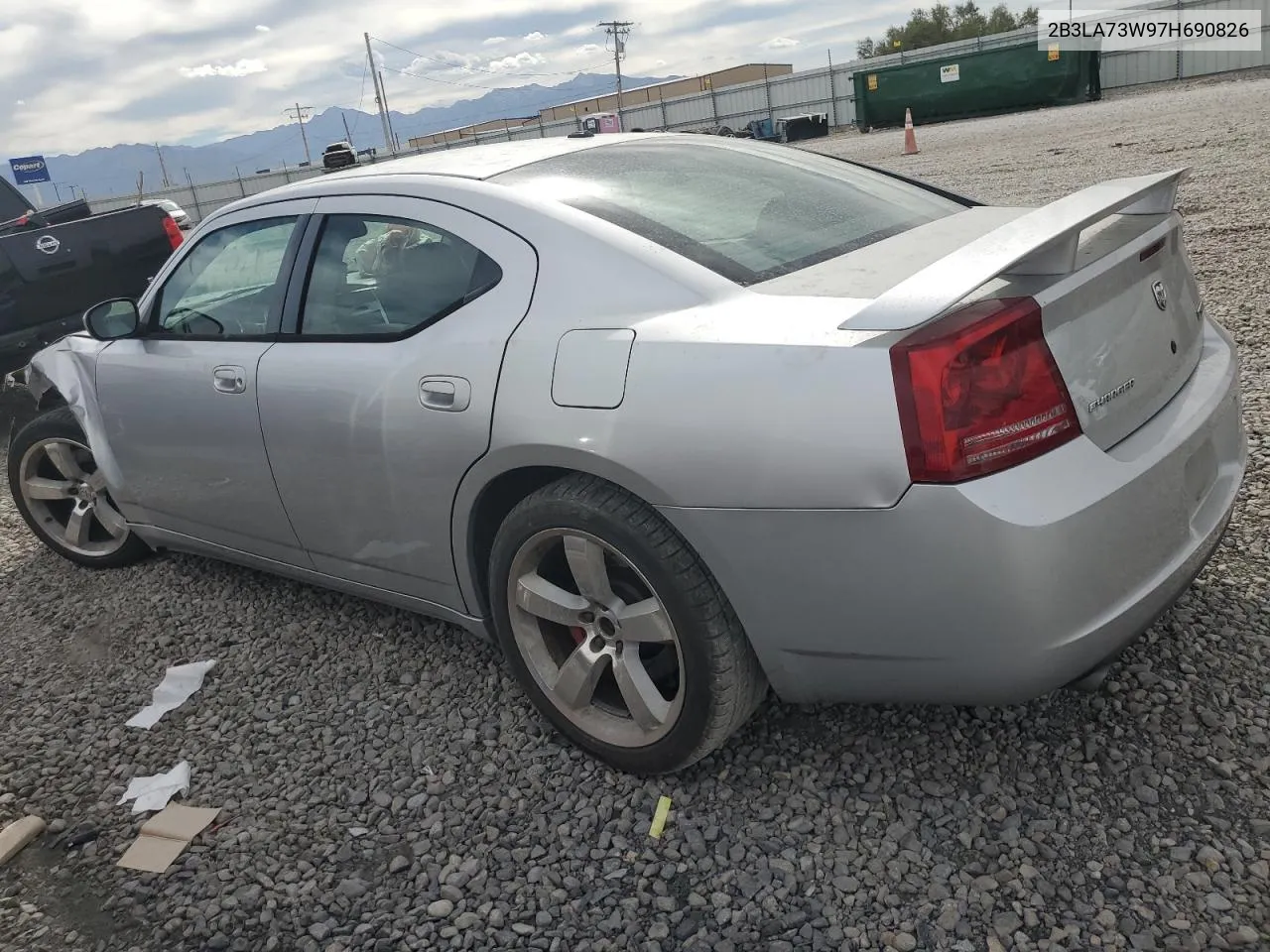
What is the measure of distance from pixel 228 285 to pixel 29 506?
187 centimetres

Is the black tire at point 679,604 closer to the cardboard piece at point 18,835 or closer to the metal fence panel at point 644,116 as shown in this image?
the cardboard piece at point 18,835

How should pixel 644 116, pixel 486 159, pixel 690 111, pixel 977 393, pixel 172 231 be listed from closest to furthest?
pixel 977 393 < pixel 486 159 < pixel 172 231 < pixel 690 111 < pixel 644 116

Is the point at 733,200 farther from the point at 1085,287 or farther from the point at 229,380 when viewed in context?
the point at 229,380

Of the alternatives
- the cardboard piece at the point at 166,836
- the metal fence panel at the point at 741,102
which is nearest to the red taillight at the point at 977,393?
the cardboard piece at the point at 166,836

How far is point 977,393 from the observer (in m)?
1.87

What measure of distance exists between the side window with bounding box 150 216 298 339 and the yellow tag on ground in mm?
1933

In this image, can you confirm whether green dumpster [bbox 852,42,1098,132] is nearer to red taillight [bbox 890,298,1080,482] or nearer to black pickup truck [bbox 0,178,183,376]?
black pickup truck [bbox 0,178,183,376]

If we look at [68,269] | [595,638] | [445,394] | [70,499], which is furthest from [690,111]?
[595,638]

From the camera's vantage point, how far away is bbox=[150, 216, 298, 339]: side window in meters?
3.22

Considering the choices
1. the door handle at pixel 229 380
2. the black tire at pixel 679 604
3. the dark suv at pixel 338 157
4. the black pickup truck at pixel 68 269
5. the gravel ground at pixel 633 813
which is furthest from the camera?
the black pickup truck at pixel 68 269

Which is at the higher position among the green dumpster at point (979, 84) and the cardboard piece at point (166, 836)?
the green dumpster at point (979, 84)

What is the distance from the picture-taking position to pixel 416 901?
2.26 m

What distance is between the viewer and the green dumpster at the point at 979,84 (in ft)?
91.1

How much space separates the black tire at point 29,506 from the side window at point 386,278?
1.83 meters
